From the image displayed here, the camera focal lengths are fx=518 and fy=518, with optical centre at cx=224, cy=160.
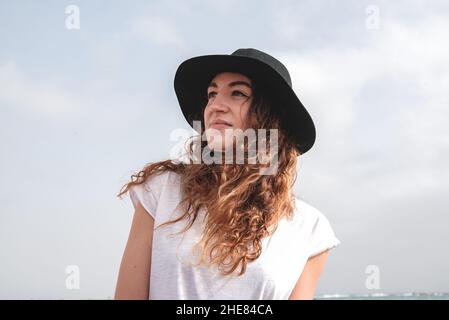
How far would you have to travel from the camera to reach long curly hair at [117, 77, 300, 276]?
10.5 ft

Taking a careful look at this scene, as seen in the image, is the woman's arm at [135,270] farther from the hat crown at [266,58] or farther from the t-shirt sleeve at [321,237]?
the hat crown at [266,58]

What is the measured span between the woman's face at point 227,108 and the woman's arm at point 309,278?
99 centimetres

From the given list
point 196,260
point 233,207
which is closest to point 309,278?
point 233,207

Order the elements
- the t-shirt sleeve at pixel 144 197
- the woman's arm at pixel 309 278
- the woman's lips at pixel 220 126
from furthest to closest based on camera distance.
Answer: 1. the woman's lips at pixel 220 126
2. the woman's arm at pixel 309 278
3. the t-shirt sleeve at pixel 144 197

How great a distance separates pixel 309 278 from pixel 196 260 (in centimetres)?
85

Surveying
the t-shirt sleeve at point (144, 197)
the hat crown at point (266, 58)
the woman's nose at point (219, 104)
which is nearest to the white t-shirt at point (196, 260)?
the t-shirt sleeve at point (144, 197)

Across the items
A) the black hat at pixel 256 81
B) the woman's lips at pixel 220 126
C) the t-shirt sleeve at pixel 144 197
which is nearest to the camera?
the t-shirt sleeve at pixel 144 197

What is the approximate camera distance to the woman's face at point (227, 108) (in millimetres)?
3539

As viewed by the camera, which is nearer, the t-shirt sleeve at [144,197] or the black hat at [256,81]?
the t-shirt sleeve at [144,197]

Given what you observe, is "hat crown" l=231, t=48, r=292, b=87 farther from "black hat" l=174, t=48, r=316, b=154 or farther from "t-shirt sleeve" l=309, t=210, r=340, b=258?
"t-shirt sleeve" l=309, t=210, r=340, b=258

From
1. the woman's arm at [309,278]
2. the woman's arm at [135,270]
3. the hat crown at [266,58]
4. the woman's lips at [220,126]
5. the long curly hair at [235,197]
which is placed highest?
the hat crown at [266,58]
